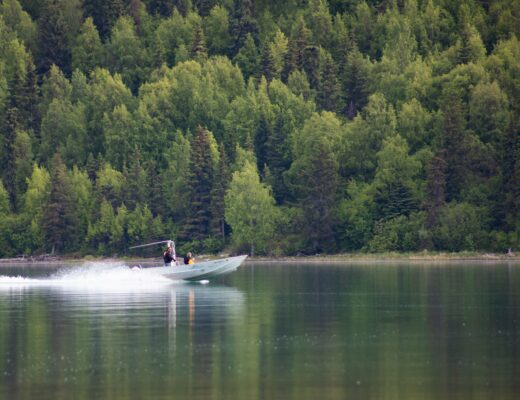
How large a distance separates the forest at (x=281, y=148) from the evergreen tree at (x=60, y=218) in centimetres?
16

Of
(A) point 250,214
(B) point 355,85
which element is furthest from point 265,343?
(B) point 355,85

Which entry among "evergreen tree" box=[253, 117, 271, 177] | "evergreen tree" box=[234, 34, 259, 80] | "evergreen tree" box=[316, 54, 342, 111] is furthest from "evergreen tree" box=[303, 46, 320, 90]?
"evergreen tree" box=[253, 117, 271, 177]

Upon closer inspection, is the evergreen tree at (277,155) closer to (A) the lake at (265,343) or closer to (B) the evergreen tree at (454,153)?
(B) the evergreen tree at (454,153)

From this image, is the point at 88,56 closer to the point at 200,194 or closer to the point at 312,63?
the point at 312,63

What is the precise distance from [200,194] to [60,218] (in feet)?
51.6

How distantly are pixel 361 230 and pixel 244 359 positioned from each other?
3912 inches

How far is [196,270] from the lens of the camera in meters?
84.2

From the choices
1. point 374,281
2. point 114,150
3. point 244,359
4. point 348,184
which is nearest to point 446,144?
point 348,184

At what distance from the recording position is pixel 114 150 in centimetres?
16425

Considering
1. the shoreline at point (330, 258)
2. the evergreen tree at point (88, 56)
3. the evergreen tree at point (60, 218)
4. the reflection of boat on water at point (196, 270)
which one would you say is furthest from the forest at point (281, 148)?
the reflection of boat on water at point (196, 270)

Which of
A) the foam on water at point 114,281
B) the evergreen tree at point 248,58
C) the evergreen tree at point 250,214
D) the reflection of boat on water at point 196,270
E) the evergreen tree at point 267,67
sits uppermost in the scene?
the evergreen tree at point 248,58

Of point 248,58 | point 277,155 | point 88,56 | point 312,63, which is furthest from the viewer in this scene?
point 88,56

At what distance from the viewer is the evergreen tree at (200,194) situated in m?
147

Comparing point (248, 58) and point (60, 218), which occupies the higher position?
point (248, 58)
